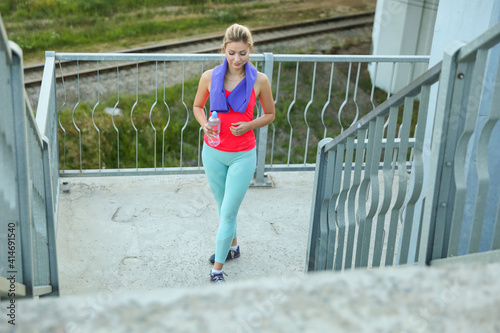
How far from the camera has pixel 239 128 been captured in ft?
12.9

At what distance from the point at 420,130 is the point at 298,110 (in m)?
9.48

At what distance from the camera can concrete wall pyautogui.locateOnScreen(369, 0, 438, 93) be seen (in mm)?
12953

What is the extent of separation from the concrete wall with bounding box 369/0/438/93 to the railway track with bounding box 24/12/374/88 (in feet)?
10.4

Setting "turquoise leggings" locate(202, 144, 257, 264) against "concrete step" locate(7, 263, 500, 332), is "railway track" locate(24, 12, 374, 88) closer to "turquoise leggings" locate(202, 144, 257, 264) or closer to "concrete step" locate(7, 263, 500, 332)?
"turquoise leggings" locate(202, 144, 257, 264)

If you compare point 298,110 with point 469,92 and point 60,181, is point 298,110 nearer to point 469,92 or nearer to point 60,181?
point 60,181

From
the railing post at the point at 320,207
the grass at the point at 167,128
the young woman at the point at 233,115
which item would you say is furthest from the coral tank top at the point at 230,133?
the grass at the point at 167,128

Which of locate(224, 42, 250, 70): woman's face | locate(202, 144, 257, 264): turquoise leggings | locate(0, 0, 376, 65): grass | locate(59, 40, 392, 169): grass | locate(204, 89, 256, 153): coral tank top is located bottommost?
locate(59, 40, 392, 169): grass

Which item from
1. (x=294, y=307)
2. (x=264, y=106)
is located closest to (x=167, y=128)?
(x=264, y=106)

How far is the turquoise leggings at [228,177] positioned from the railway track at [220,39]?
338 inches

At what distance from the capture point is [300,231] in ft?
17.4

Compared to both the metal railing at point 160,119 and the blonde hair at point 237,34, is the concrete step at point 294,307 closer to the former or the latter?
the blonde hair at point 237,34

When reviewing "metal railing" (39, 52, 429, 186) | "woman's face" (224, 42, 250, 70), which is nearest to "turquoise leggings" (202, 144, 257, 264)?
"woman's face" (224, 42, 250, 70)

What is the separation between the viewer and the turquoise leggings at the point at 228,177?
4051 millimetres

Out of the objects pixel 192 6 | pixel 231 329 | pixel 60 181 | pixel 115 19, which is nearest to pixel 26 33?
pixel 115 19
